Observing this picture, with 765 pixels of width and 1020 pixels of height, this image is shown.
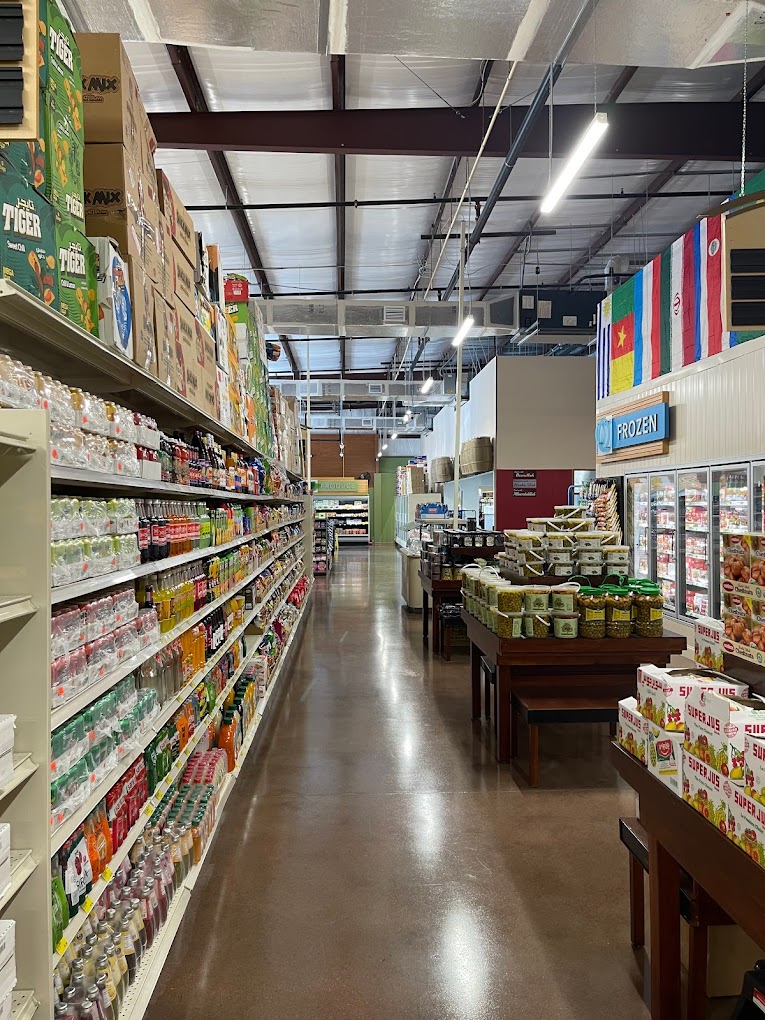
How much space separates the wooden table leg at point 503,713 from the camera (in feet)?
15.7

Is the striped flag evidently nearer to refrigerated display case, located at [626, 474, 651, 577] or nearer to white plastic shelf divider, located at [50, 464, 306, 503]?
refrigerated display case, located at [626, 474, 651, 577]

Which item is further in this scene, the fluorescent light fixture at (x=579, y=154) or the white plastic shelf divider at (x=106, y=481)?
the fluorescent light fixture at (x=579, y=154)

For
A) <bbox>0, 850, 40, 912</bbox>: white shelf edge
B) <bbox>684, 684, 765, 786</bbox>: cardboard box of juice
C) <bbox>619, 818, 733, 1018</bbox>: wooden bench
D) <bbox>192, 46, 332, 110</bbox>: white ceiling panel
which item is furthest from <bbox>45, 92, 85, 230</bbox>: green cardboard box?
<bbox>192, 46, 332, 110</bbox>: white ceiling panel

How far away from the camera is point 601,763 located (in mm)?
4871

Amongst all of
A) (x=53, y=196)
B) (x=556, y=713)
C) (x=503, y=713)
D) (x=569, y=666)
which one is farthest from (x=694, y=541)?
(x=53, y=196)

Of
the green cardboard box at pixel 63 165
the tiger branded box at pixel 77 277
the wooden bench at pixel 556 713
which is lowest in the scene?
the wooden bench at pixel 556 713

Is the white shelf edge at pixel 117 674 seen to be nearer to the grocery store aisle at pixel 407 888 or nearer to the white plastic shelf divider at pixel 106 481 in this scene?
the white plastic shelf divider at pixel 106 481

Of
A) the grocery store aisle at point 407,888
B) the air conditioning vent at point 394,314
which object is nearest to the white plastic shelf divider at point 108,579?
the grocery store aisle at point 407,888

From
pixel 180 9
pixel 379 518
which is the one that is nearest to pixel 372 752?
pixel 180 9

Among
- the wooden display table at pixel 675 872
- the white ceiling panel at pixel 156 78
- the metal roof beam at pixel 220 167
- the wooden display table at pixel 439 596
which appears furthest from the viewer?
the wooden display table at pixel 439 596

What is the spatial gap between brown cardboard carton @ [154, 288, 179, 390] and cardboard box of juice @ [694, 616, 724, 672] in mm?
2299

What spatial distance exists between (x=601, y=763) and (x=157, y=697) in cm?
322

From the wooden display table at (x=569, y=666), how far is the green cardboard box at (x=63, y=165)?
3563 mm

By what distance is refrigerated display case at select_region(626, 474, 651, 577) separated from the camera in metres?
9.63
